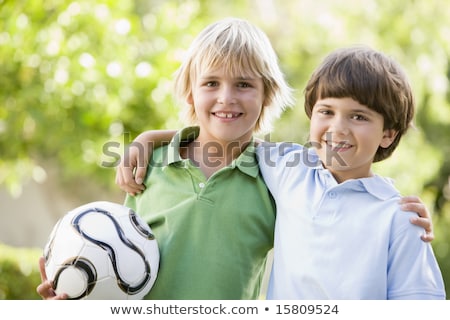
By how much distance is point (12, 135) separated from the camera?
6043 mm

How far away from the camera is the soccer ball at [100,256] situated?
251cm

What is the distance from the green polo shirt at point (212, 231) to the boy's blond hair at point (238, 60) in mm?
339

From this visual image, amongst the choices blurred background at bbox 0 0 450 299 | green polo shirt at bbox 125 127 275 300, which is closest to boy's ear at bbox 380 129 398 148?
green polo shirt at bbox 125 127 275 300

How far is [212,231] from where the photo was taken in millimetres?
2736

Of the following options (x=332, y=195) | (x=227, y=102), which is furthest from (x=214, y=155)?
(x=332, y=195)

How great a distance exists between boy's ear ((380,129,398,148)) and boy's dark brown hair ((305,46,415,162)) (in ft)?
0.06

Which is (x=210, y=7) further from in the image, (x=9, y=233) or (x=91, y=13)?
(x=9, y=233)

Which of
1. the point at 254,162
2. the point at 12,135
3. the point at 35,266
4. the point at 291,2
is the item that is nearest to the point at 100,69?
the point at 12,135

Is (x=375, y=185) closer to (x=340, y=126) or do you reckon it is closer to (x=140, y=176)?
(x=340, y=126)

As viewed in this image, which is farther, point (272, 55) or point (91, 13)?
point (91, 13)

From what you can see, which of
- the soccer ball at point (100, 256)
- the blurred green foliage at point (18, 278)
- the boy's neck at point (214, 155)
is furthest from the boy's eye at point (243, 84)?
the blurred green foliage at point (18, 278)

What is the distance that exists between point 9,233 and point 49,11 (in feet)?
20.0

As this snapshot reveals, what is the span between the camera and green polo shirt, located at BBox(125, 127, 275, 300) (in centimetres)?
272

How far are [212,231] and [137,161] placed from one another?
0.53m
